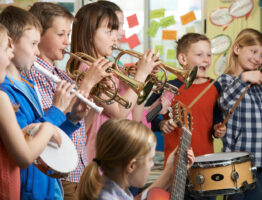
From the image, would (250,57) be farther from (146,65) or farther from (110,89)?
(110,89)

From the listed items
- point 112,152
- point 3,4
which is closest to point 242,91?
point 112,152

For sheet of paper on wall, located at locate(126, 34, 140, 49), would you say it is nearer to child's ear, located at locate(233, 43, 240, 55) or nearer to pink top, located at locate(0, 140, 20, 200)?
child's ear, located at locate(233, 43, 240, 55)

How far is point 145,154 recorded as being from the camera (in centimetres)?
138

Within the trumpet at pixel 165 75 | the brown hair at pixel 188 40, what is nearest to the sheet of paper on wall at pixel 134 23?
the brown hair at pixel 188 40

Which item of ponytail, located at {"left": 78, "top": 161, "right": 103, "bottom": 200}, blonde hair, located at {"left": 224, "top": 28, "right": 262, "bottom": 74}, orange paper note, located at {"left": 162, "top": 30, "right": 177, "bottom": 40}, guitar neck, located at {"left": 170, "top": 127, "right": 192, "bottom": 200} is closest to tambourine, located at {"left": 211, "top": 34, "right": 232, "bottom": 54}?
orange paper note, located at {"left": 162, "top": 30, "right": 177, "bottom": 40}

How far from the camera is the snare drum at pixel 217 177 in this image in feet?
7.73

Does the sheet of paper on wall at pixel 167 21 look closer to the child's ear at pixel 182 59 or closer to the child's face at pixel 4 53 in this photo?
the child's ear at pixel 182 59

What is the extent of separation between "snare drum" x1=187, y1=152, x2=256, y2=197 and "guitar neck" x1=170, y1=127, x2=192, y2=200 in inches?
16.7

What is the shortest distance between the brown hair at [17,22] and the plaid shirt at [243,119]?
4.89ft

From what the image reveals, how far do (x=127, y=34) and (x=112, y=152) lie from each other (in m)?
3.59

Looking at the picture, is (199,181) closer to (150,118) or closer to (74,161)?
(150,118)

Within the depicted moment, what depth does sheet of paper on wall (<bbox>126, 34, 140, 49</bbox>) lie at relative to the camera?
4840 millimetres

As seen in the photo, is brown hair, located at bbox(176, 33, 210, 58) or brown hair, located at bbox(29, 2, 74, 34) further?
brown hair, located at bbox(176, 33, 210, 58)

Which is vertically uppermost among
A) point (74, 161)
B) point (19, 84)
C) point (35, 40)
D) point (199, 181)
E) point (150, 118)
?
point (35, 40)
